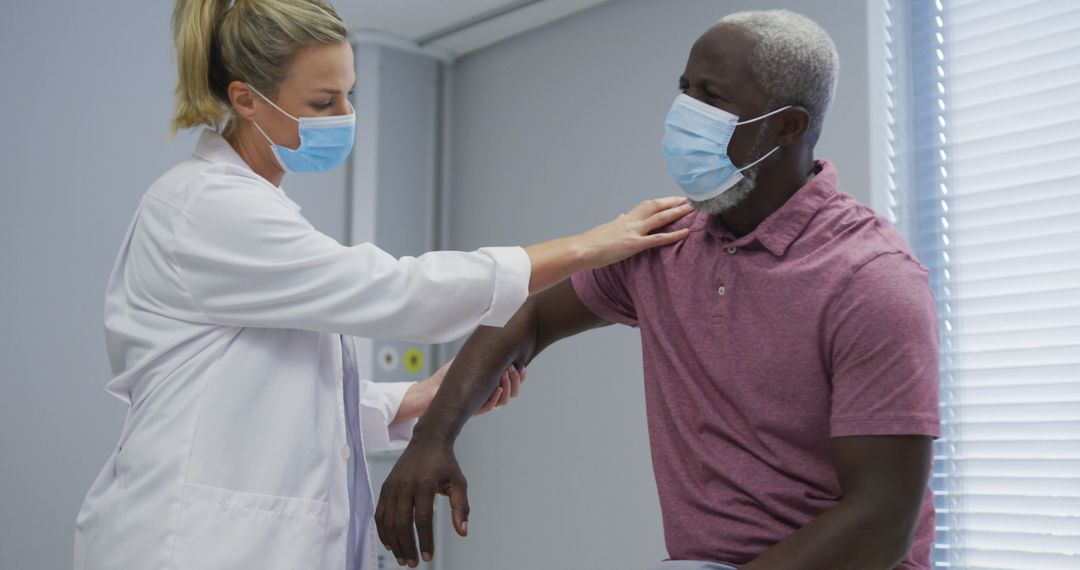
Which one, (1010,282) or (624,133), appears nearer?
(1010,282)

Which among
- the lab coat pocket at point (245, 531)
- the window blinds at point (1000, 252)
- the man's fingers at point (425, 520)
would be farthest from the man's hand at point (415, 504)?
the window blinds at point (1000, 252)

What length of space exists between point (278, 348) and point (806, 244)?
789 mm

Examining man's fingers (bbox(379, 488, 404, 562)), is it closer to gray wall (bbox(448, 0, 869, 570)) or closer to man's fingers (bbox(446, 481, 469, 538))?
man's fingers (bbox(446, 481, 469, 538))

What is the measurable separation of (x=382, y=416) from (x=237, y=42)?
70 centimetres

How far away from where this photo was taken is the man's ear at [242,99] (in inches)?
65.2

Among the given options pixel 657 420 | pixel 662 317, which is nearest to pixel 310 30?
pixel 662 317

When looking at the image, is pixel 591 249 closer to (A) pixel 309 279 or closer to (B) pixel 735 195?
(B) pixel 735 195

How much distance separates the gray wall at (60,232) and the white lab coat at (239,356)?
1608mm

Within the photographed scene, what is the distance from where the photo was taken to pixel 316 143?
171 cm

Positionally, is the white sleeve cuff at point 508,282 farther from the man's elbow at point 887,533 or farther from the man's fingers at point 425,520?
the man's elbow at point 887,533

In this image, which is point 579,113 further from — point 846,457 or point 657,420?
point 846,457

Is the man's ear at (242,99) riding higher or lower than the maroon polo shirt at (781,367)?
higher

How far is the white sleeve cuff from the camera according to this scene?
5.08 ft

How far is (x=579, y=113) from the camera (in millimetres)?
3496
